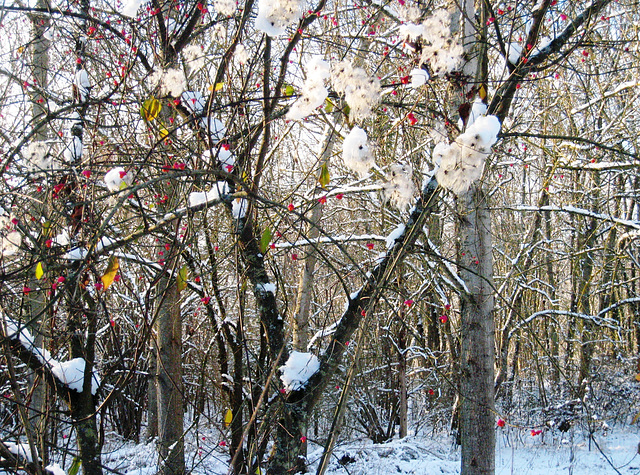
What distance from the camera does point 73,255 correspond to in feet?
7.30

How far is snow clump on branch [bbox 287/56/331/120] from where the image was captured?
5.03ft

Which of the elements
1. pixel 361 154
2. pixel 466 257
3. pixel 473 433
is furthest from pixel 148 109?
pixel 473 433

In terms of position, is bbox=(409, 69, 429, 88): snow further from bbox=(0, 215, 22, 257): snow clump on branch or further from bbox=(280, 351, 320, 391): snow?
bbox=(0, 215, 22, 257): snow clump on branch

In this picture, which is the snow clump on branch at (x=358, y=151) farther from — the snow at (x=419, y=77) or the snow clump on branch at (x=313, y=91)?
the snow at (x=419, y=77)

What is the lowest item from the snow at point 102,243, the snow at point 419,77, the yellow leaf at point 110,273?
the yellow leaf at point 110,273

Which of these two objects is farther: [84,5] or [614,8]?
[614,8]

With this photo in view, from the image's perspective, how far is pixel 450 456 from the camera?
7207mm

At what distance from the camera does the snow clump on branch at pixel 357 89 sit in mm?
1522

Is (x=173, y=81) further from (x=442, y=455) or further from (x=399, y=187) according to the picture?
(x=442, y=455)

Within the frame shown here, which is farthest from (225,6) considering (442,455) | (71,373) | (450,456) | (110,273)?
(450,456)

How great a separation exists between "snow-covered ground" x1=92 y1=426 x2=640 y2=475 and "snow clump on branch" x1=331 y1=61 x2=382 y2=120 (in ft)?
14.8

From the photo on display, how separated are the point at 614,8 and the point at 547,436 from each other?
273 inches

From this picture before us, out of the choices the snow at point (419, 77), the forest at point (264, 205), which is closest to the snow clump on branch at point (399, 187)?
the forest at point (264, 205)

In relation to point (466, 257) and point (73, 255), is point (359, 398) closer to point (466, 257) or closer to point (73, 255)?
point (466, 257)
